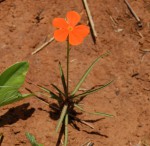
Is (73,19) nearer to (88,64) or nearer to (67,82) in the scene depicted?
(67,82)

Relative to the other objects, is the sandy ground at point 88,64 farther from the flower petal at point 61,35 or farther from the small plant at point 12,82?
the flower petal at point 61,35

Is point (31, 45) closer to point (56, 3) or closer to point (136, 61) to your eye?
point (56, 3)

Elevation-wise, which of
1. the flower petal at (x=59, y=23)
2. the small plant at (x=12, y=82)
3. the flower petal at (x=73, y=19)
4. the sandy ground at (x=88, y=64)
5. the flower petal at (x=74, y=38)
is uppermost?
the flower petal at (x=59, y=23)

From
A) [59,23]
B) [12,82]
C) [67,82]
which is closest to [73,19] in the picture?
[59,23]

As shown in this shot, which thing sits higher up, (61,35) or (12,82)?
(61,35)

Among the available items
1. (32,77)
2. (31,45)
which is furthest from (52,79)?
(31,45)

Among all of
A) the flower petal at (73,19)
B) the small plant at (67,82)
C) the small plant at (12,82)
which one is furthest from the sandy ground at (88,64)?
the flower petal at (73,19)
